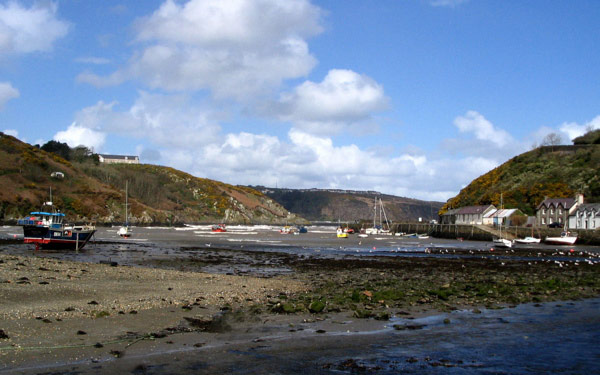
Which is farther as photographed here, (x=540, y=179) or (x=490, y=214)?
(x=540, y=179)

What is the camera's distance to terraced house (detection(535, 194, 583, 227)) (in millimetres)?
93750

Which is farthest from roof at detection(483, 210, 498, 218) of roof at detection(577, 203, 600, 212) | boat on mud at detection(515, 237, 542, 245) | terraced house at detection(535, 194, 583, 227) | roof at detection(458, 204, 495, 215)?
boat on mud at detection(515, 237, 542, 245)

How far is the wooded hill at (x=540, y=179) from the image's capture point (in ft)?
375

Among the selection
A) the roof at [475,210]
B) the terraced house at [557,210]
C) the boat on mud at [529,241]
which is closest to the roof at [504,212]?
the roof at [475,210]

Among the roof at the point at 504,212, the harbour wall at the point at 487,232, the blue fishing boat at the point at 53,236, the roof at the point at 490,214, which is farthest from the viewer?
the roof at the point at 490,214

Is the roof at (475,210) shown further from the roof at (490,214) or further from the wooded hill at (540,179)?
the wooded hill at (540,179)

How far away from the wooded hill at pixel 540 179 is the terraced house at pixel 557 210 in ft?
31.3

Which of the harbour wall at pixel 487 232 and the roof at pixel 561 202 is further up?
the roof at pixel 561 202

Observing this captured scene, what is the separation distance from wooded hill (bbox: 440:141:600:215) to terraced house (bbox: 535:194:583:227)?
955 cm

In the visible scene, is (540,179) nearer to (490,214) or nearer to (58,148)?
(490,214)

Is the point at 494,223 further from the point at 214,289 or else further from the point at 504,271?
the point at 214,289

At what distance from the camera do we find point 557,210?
318 feet

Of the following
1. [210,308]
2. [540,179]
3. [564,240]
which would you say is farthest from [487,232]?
[210,308]

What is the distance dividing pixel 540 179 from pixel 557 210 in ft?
104
